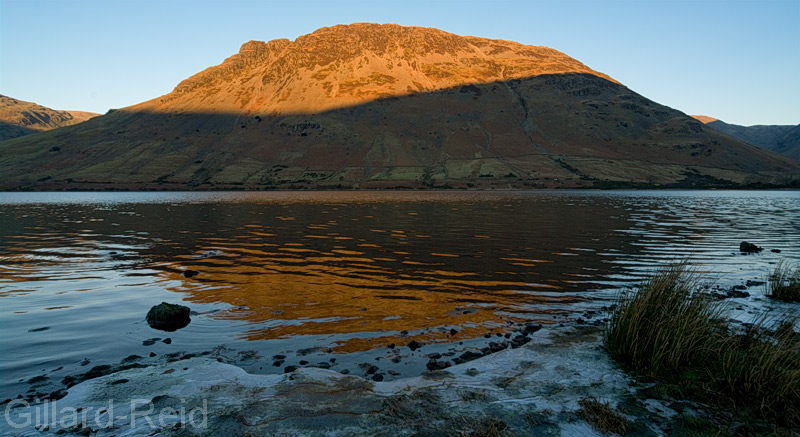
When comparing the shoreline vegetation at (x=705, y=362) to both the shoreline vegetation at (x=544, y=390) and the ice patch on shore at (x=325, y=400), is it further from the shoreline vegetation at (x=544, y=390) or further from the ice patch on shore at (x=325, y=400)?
the ice patch on shore at (x=325, y=400)

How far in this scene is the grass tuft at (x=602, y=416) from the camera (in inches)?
323

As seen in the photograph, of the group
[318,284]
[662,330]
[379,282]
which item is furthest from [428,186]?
[662,330]

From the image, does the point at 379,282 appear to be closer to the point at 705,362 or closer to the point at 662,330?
the point at 662,330

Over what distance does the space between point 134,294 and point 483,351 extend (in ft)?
54.9

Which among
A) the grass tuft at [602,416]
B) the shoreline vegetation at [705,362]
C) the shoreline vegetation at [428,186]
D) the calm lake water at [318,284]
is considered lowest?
the calm lake water at [318,284]

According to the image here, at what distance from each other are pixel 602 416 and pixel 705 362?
14.4 ft

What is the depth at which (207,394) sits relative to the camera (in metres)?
9.80

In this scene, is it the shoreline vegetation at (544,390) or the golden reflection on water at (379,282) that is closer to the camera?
the shoreline vegetation at (544,390)

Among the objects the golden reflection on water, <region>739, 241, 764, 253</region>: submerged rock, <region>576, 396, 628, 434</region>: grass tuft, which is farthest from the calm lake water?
<region>576, 396, 628, 434</region>: grass tuft

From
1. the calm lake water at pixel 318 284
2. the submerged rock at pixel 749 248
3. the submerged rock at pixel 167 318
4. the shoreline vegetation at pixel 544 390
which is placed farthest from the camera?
the submerged rock at pixel 749 248

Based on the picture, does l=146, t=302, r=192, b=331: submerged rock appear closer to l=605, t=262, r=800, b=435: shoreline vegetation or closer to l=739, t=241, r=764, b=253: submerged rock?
l=605, t=262, r=800, b=435: shoreline vegetation

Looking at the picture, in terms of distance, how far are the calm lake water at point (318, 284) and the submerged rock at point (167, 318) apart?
15.0 inches

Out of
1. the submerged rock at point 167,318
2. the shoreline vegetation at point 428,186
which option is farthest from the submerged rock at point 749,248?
the shoreline vegetation at point 428,186

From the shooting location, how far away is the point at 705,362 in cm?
1080
